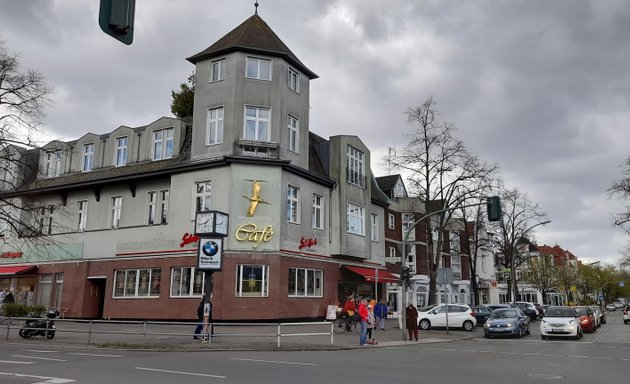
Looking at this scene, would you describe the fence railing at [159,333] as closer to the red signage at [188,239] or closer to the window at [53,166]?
the red signage at [188,239]

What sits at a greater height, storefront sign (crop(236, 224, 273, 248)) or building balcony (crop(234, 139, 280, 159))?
building balcony (crop(234, 139, 280, 159))

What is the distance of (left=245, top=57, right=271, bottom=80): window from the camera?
29391mm

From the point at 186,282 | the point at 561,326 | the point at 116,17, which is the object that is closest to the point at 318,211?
the point at 186,282

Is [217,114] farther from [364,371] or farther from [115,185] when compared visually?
[364,371]

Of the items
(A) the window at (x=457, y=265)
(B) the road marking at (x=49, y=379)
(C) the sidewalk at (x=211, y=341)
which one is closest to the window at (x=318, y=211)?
(C) the sidewalk at (x=211, y=341)

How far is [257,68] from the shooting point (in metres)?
29.6

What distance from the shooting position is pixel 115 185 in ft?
107

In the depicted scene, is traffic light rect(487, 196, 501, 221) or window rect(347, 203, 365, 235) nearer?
traffic light rect(487, 196, 501, 221)

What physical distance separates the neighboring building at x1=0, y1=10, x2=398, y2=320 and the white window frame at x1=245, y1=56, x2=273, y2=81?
0.12 m

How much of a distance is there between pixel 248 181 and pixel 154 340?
10.3 meters

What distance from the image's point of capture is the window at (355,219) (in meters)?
34.5

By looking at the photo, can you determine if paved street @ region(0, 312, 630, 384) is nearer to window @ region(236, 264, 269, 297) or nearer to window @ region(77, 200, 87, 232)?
window @ region(236, 264, 269, 297)

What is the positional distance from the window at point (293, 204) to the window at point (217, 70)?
7337mm

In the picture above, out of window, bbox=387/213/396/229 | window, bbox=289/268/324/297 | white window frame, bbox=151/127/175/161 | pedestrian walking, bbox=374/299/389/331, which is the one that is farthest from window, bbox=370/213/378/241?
white window frame, bbox=151/127/175/161
